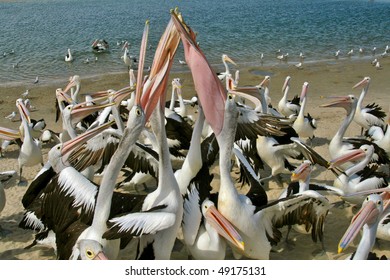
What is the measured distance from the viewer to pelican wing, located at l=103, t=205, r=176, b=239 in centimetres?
334

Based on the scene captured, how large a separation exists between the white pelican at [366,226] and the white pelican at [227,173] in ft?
1.47

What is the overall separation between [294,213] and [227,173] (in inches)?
30.1

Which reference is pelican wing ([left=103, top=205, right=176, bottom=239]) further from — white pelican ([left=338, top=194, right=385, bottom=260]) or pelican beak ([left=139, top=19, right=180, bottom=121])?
white pelican ([left=338, top=194, right=385, bottom=260])

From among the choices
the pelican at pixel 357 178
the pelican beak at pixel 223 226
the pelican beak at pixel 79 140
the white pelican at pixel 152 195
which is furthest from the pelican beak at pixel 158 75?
the pelican at pixel 357 178

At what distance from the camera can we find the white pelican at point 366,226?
136 inches

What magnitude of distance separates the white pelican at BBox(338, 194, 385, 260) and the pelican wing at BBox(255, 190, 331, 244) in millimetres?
436

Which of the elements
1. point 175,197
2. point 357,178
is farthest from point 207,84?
point 357,178

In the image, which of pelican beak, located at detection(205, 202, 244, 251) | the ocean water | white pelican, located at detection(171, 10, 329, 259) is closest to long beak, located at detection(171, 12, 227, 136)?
white pelican, located at detection(171, 10, 329, 259)

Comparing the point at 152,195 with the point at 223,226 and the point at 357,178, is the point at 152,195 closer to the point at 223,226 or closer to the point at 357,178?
the point at 223,226

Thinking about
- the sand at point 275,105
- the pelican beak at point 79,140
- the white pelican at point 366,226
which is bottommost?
the sand at point 275,105

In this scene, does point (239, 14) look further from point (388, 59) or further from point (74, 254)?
point (74, 254)

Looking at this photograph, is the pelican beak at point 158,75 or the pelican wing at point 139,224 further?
the pelican beak at point 158,75

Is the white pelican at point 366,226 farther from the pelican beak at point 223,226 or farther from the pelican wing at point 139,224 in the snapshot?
the pelican wing at point 139,224

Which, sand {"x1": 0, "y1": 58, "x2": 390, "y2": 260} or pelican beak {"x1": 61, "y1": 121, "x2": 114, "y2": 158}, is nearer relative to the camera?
pelican beak {"x1": 61, "y1": 121, "x2": 114, "y2": 158}
